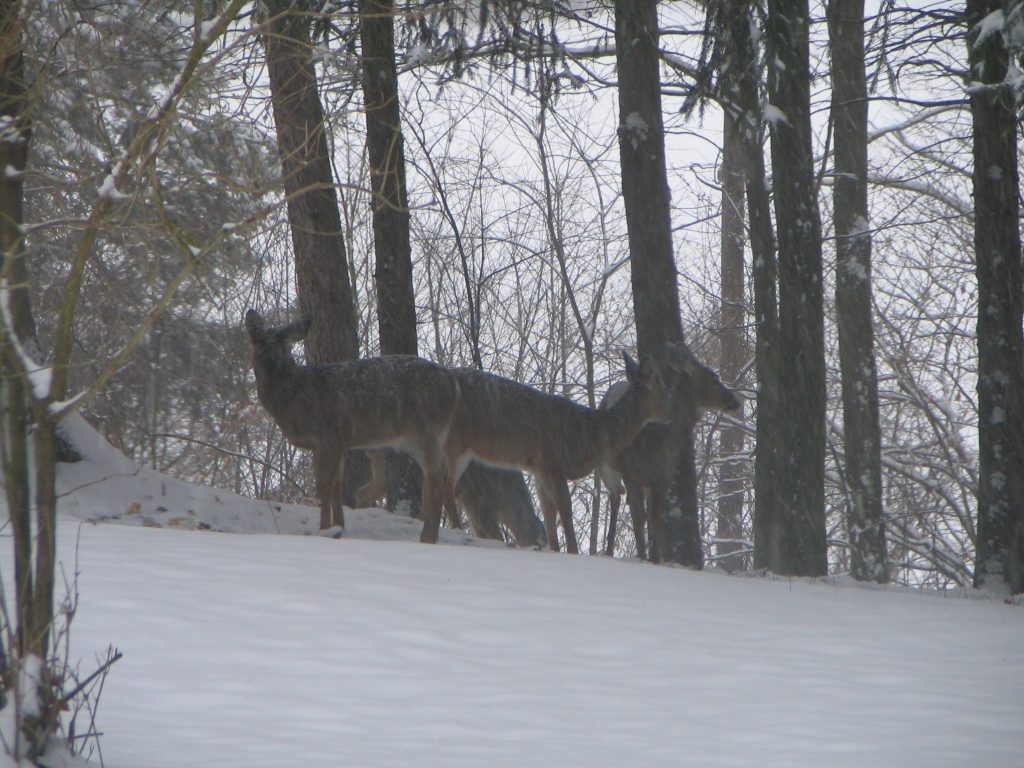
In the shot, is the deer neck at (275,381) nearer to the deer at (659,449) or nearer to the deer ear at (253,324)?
the deer ear at (253,324)

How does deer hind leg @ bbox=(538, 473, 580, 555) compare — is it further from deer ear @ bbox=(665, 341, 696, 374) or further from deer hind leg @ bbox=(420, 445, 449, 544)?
deer ear @ bbox=(665, 341, 696, 374)

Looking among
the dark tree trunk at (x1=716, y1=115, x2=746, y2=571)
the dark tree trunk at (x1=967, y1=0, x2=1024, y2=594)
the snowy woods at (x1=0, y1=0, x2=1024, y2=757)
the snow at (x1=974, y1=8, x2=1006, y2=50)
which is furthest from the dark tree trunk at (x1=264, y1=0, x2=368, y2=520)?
the dark tree trunk at (x1=716, y1=115, x2=746, y2=571)

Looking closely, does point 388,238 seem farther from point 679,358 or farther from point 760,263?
point 760,263

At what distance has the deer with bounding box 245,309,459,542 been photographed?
9.67 meters

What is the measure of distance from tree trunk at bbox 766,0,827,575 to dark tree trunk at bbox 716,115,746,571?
35.7 feet

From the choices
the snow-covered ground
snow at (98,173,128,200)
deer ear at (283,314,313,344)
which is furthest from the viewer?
deer ear at (283,314,313,344)

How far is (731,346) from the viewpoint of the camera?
24.3 metres

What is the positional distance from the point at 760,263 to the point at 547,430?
3245mm

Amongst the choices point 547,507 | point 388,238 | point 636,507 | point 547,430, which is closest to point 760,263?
point 636,507

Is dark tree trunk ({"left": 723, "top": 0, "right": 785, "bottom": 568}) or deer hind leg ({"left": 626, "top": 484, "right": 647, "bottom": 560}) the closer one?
dark tree trunk ({"left": 723, "top": 0, "right": 785, "bottom": 568})

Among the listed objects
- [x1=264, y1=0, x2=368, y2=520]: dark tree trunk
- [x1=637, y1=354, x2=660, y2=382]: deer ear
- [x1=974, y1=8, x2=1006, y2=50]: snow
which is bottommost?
[x1=637, y1=354, x2=660, y2=382]: deer ear

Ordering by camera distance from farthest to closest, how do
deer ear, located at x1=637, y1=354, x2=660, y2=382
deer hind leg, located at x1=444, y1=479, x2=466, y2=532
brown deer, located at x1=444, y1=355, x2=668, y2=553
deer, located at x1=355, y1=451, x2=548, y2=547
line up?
deer, located at x1=355, y1=451, x2=548, y2=547
deer ear, located at x1=637, y1=354, x2=660, y2=382
deer hind leg, located at x1=444, y1=479, x2=466, y2=532
brown deer, located at x1=444, y1=355, x2=668, y2=553

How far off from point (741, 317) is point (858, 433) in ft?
26.7

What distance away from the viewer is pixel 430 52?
13.7 meters
